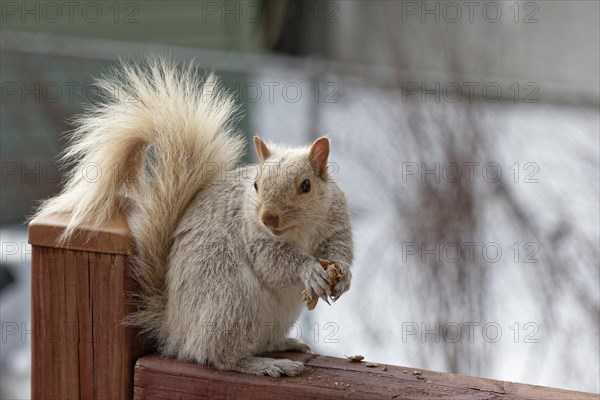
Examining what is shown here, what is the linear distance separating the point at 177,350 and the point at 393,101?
220 centimetres

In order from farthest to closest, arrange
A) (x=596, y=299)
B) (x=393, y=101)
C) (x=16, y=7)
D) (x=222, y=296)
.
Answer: (x=16, y=7) < (x=393, y=101) < (x=596, y=299) < (x=222, y=296)

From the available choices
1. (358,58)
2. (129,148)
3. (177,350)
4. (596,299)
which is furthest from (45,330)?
(358,58)

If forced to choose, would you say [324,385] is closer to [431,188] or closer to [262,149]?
[262,149]

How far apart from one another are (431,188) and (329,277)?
5.54 ft

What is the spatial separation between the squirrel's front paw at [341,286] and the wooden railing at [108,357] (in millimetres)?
132

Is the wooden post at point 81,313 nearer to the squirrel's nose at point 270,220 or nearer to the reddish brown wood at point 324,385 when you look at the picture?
the reddish brown wood at point 324,385

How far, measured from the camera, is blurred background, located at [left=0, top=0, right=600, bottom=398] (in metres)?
2.91

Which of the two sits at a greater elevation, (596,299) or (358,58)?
(358,58)

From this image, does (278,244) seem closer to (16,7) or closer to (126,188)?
(126,188)

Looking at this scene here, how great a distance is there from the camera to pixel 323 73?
3795 millimetres

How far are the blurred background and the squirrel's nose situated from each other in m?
0.82

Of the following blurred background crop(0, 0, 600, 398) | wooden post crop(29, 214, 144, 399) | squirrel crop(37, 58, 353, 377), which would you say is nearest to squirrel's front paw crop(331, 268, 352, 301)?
squirrel crop(37, 58, 353, 377)

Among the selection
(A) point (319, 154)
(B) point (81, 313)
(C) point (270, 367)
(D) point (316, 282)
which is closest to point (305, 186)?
(A) point (319, 154)

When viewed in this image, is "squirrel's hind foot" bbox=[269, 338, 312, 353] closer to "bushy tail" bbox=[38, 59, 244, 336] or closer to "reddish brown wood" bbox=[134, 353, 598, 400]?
"reddish brown wood" bbox=[134, 353, 598, 400]
